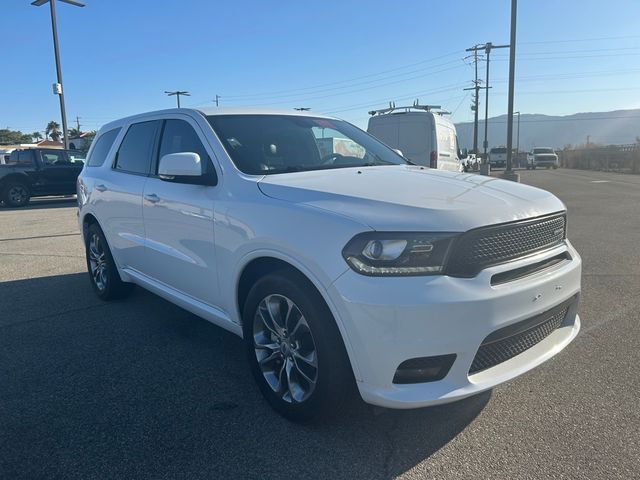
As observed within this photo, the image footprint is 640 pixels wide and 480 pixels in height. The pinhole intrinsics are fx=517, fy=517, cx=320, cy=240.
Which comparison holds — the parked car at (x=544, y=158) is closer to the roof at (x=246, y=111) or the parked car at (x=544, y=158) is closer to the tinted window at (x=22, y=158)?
the tinted window at (x=22, y=158)

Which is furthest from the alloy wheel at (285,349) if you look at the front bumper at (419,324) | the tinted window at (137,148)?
the tinted window at (137,148)

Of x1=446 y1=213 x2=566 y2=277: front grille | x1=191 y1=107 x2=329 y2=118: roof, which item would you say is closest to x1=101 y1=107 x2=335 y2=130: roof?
x1=191 y1=107 x2=329 y2=118: roof

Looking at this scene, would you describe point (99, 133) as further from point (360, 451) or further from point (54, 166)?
point (54, 166)

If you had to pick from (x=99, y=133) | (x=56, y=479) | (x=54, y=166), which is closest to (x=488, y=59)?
(x=54, y=166)

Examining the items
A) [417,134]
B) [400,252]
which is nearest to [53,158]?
[417,134]

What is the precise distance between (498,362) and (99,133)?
494 centimetres

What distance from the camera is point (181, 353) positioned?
3955mm

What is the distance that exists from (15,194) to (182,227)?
1536cm

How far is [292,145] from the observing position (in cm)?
389

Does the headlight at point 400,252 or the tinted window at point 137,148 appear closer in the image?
the headlight at point 400,252

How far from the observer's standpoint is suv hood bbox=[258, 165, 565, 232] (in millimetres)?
2494

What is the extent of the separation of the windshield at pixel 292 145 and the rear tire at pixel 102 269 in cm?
221

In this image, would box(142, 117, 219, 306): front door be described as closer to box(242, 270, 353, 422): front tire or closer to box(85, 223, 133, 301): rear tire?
box(242, 270, 353, 422): front tire

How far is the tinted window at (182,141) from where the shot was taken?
3.59 m
